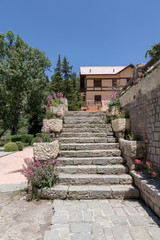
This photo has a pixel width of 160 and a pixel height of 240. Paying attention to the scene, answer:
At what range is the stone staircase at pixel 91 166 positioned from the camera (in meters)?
3.43

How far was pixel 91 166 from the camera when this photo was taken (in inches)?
167

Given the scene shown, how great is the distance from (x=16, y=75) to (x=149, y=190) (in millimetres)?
14971

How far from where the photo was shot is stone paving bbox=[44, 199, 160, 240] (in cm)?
228

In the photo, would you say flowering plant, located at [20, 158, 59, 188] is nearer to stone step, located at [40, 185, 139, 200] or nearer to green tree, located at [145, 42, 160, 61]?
stone step, located at [40, 185, 139, 200]

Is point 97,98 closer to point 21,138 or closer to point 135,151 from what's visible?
point 21,138

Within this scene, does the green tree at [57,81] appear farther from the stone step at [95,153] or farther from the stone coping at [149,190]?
the stone coping at [149,190]

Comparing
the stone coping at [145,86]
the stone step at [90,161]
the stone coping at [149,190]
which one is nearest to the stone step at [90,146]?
the stone step at [90,161]

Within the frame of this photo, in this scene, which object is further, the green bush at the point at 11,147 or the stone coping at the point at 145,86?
the green bush at the point at 11,147

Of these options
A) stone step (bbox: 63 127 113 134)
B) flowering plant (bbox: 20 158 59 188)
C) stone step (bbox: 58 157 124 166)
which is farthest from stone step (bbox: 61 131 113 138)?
flowering plant (bbox: 20 158 59 188)

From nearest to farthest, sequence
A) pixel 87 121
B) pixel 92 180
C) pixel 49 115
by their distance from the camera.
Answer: pixel 92 180
pixel 49 115
pixel 87 121

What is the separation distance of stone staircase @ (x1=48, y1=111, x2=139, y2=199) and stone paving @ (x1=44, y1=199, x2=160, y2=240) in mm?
208

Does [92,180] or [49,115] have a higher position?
[49,115]

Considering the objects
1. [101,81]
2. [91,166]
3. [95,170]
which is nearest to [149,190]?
[95,170]

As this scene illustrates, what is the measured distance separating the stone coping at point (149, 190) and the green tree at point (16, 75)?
14.0 meters
